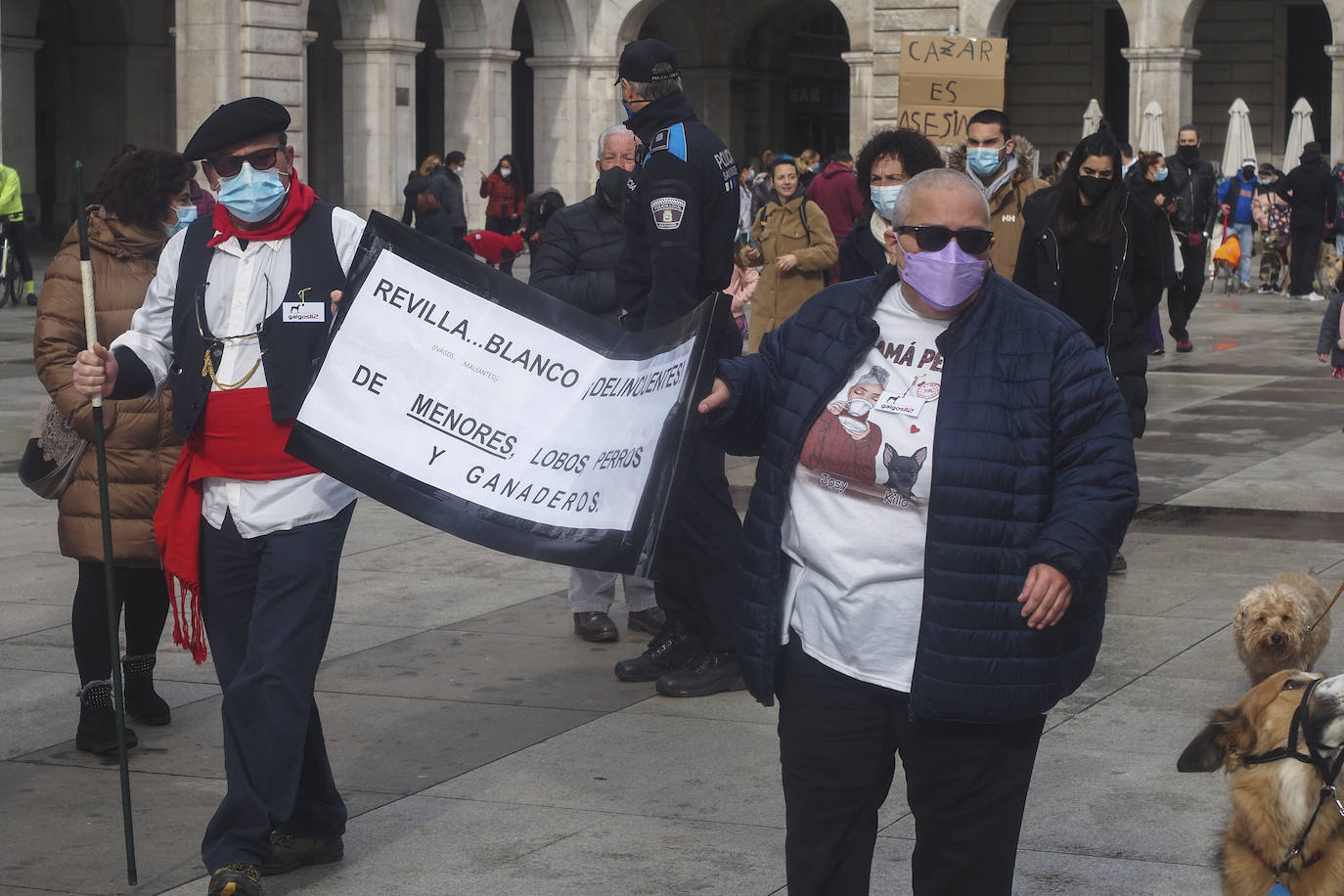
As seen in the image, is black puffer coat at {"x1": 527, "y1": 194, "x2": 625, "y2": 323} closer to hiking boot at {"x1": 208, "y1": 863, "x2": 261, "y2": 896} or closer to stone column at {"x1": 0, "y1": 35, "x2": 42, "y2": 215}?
hiking boot at {"x1": 208, "y1": 863, "x2": 261, "y2": 896}

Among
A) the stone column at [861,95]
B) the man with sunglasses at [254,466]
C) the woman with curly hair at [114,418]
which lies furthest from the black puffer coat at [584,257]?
the stone column at [861,95]

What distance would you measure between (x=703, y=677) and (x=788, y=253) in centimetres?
412

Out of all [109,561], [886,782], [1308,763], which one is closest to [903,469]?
[886,782]

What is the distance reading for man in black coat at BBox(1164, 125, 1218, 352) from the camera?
17062 mm

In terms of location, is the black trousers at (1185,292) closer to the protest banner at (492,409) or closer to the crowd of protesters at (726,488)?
the crowd of protesters at (726,488)

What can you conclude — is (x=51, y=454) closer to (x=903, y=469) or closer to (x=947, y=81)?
(x=903, y=469)

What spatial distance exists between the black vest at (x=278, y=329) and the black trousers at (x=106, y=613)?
124cm

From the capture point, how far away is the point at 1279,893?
11.4 ft

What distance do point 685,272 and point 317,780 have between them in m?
2.27

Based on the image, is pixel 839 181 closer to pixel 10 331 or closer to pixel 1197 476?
pixel 1197 476

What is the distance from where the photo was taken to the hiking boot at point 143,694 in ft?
19.6

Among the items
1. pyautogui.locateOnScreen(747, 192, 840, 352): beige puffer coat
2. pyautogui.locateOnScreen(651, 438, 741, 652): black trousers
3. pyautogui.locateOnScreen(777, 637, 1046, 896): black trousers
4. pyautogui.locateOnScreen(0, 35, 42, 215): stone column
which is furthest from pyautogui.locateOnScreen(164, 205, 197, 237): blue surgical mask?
pyautogui.locateOnScreen(0, 35, 42, 215): stone column

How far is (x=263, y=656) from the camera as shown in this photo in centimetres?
454

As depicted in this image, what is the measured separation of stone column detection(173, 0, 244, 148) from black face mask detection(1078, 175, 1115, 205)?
21455mm
